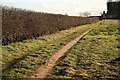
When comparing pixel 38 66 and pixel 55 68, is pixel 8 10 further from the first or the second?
pixel 55 68

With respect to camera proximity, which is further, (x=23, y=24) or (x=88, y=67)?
(x=23, y=24)

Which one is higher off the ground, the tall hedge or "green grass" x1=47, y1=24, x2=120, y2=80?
the tall hedge

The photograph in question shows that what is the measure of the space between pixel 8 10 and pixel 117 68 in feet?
28.9

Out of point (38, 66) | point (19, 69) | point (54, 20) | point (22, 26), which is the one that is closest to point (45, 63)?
point (38, 66)

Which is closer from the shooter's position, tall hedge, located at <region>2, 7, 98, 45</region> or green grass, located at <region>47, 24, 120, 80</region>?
green grass, located at <region>47, 24, 120, 80</region>

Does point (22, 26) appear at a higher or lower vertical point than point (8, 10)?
lower

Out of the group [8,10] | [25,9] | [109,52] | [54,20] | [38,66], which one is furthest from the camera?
[54,20]

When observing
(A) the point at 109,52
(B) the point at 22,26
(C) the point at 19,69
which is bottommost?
(C) the point at 19,69

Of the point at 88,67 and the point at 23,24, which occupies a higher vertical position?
the point at 23,24

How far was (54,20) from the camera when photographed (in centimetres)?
1611

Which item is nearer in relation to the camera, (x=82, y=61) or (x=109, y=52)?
(x=82, y=61)

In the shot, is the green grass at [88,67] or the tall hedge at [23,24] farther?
the tall hedge at [23,24]

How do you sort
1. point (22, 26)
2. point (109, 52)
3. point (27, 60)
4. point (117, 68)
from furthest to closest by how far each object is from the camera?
point (22, 26) → point (109, 52) → point (27, 60) → point (117, 68)

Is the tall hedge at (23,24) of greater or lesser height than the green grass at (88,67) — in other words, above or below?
above
